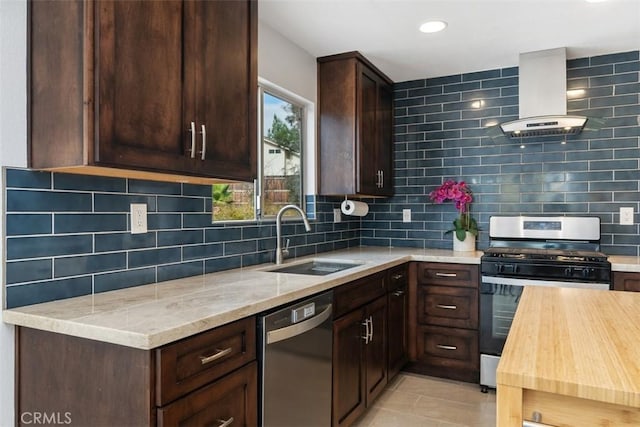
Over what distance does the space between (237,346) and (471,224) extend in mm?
2533

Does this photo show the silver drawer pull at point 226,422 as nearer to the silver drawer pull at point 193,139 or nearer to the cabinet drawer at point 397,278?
the silver drawer pull at point 193,139

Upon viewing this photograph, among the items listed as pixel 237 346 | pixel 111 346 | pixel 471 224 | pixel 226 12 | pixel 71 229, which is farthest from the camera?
pixel 471 224

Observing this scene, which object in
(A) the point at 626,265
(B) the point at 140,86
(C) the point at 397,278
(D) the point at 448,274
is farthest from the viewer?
(D) the point at 448,274

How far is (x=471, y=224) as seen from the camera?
3436 millimetres

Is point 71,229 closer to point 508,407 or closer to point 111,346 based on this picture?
point 111,346

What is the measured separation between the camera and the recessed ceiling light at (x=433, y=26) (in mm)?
2553

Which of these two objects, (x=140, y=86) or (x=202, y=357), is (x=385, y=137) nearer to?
(x=140, y=86)

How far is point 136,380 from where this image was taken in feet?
3.69

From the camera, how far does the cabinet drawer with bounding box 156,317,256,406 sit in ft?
3.75

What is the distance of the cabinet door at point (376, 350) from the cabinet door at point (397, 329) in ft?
0.33

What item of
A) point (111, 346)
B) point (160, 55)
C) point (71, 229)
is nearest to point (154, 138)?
point (160, 55)

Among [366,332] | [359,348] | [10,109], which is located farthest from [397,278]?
[10,109]

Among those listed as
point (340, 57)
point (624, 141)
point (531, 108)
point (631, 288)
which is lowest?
point (631, 288)

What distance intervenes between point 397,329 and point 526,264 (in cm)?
96
